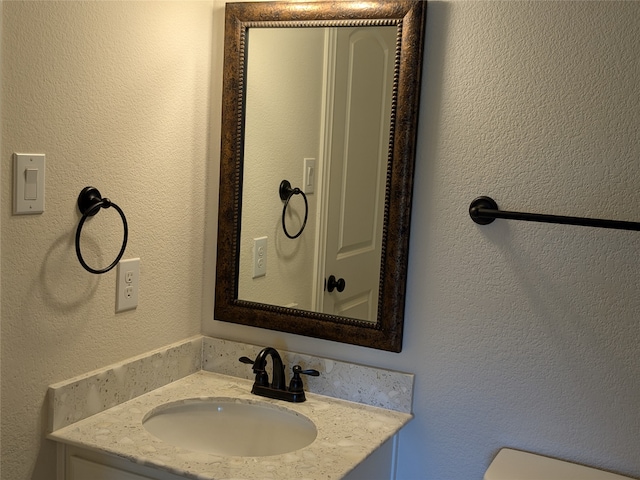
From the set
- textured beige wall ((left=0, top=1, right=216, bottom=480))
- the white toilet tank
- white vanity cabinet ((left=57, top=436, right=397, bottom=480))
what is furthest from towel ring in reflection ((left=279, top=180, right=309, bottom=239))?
the white toilet tank

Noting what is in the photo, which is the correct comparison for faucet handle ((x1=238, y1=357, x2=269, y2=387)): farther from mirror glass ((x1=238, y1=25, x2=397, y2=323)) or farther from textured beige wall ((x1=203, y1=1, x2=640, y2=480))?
textured beige wall ((x1=203, y1=1, x2=640, y2=480))

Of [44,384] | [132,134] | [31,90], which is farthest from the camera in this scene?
[132,134]

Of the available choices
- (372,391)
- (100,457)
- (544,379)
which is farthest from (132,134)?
(544,379)

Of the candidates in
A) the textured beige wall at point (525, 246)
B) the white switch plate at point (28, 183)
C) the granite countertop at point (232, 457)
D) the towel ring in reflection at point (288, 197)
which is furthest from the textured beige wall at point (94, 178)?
the textured beige wall at point (525, 246)

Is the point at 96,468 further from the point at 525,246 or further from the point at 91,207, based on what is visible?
the point at 525,246

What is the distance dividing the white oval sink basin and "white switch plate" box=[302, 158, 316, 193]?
0.52m

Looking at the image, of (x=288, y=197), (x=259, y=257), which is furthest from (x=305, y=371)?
(x=288, y=197)

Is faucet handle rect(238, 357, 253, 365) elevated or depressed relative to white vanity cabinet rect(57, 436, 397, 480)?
elevated

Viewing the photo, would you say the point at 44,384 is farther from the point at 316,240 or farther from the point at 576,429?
the point at 576,429

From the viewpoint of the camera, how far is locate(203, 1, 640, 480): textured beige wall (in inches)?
59.3

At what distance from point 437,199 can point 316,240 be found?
0.31 meters

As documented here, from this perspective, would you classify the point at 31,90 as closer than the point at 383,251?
Yes

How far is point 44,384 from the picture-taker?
58.9 inches

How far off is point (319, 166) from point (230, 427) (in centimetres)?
65
